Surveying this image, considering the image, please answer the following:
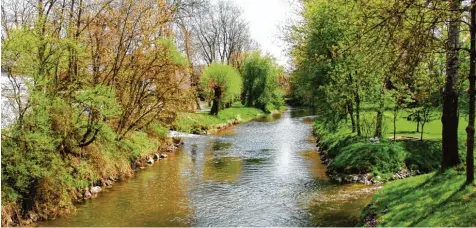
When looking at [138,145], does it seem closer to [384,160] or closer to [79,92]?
[79,92]

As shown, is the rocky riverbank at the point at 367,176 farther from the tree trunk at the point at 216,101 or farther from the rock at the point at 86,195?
the tree trunk at the point at 216,101

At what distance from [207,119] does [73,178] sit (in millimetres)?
30108

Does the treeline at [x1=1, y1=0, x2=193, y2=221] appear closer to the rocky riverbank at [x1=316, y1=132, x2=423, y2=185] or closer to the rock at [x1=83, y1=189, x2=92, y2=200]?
the rock at [x1=83, y1=189, x2=92, y2=200]

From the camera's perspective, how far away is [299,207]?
15578mm

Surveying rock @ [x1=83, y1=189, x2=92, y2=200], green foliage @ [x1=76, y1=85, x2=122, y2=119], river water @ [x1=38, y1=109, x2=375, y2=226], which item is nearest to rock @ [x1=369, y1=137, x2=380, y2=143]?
river water @ [x1=38, y1=109, x2=375, y2=226]

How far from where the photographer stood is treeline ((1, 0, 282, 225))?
1389 cm

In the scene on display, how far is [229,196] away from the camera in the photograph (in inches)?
684

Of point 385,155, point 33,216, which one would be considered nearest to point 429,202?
point 385,155

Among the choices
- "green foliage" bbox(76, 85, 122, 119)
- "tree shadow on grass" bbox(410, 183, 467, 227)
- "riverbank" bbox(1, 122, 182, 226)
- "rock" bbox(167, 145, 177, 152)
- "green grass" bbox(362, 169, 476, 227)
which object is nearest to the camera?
"green grass" bbox(362, 169, 476, 227)

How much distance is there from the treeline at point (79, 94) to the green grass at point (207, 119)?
1.72m

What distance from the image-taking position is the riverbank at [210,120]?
30406mm

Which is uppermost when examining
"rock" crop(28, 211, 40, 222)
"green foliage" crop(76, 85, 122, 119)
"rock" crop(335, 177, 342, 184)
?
"green foliage" crop(76, 85, 122, 119)

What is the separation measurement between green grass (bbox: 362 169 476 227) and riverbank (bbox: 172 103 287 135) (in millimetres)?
17926

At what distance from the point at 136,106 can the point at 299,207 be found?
1253 centimetres
